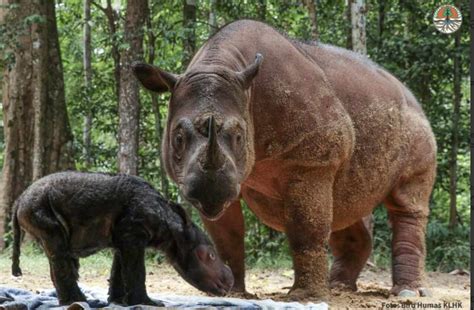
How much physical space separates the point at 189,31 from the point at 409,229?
528 cm

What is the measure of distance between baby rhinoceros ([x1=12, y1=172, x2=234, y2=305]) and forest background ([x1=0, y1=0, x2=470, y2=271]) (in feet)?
20.0

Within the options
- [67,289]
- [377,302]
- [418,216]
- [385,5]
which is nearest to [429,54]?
[385,5]

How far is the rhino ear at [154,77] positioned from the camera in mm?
6223

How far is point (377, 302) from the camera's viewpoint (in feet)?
23.6

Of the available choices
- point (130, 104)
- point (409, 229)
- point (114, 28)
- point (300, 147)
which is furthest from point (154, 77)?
point (114, 28)

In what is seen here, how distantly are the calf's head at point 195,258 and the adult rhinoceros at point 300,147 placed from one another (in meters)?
0.24

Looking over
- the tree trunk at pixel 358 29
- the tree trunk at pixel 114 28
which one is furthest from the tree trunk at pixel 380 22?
the tree trunk at pixel 114 28

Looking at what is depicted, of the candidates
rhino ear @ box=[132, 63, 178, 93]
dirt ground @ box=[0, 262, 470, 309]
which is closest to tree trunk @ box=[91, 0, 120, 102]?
dirt ground @ box=[0, 262, 470, 309]

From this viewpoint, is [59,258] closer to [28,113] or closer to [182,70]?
[182,70]

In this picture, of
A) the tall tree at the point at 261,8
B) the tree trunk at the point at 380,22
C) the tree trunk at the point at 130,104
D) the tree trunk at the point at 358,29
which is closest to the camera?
the tree trunk at the point at 358,29

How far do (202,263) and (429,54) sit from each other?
27.7 feet

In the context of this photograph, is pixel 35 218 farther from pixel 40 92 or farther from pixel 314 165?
pixel 40 92

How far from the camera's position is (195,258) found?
582 centimetres

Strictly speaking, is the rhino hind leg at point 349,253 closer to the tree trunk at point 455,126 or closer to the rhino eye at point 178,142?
the rhino eye at point 178,142
